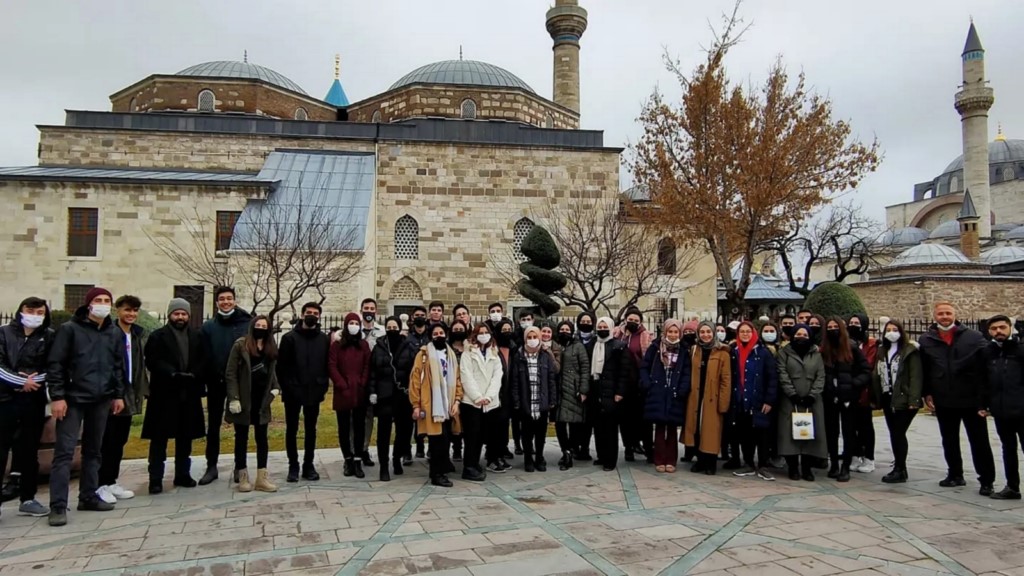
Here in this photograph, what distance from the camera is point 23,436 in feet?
17.9

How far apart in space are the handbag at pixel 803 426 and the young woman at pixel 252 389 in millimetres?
5311

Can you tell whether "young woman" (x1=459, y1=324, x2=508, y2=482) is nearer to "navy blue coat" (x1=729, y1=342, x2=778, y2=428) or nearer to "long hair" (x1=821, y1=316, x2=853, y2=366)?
"navy blue coat" (x1=729, y1=342, x2=778, y2=428)

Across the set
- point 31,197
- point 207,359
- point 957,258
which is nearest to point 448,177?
point 31,197

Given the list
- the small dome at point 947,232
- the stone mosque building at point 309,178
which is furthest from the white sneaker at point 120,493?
the small dome at point 947,232

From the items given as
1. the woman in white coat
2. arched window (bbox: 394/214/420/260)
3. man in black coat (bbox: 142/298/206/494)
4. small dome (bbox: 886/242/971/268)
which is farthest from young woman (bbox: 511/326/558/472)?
small dome (bbox: 886/242/971/268)

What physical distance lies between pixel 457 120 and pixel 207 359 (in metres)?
19.9

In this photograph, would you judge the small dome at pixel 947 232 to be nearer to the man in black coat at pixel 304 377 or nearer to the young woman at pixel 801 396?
the young woman at pixel 801 396

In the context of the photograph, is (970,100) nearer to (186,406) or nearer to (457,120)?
(457,120)

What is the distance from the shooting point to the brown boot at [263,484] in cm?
629

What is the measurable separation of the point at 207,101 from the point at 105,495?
23.9m

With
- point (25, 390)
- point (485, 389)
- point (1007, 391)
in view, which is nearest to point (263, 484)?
point (25, 390)

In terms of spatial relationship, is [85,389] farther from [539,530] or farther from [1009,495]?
[1009,495]

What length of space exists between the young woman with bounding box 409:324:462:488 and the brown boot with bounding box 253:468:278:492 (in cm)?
151

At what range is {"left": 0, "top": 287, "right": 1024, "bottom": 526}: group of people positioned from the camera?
5.53 metres
